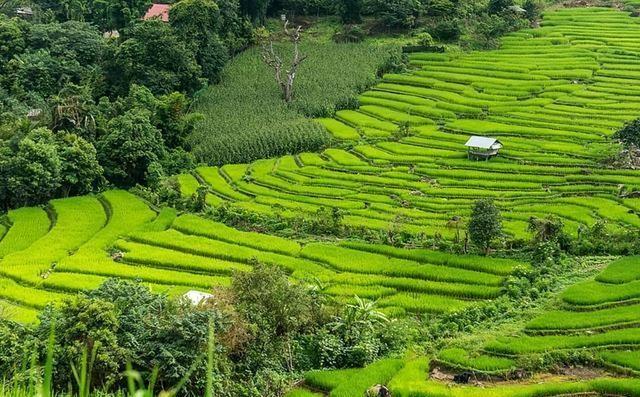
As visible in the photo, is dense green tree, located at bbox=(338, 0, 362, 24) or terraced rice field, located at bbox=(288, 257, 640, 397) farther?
dense green tree, located at bbox=(338, 0, 362, 24)

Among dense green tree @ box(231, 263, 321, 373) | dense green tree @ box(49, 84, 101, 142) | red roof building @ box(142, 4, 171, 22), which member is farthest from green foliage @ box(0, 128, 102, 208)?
red roof building @ box(142, 4, 171, 22)

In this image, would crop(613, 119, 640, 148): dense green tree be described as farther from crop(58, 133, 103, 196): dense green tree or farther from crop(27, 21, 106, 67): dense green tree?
crop(27, 21, 106, 67): dense green tree

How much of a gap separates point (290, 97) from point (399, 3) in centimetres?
1220

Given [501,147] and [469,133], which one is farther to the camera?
[469,133]

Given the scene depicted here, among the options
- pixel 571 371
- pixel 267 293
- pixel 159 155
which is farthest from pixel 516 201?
pixel 159 155

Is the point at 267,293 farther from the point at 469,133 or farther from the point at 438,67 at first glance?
the point at 438,67

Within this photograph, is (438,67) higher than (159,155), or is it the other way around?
(438,67)

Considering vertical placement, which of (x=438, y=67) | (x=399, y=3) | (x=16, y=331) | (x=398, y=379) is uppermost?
(x=399, y=3)

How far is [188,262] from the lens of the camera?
22.5m

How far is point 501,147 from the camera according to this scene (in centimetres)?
3119

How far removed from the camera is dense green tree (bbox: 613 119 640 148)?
91.1 feet

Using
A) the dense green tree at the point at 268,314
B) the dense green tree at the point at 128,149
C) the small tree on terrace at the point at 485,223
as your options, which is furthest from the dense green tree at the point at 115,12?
the dense green tree at the point at 268,314

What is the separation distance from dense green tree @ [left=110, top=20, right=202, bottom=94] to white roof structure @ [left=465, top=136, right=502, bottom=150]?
15801mm

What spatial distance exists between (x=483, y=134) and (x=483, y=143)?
10.0 feet
